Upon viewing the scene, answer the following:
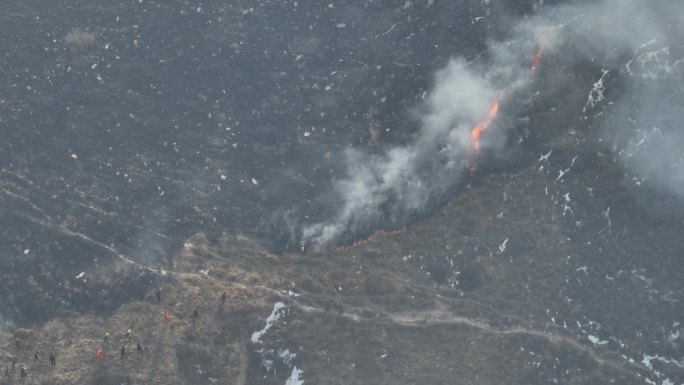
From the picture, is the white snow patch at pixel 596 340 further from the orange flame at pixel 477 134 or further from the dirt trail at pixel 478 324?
the orange flame at pixel 477 134

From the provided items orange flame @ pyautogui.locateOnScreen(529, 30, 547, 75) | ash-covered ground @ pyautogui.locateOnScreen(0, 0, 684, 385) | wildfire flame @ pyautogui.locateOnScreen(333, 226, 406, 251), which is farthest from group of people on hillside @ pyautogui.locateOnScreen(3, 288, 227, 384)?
orange flame @ pyautogui.locateOnScreen(529, 30, 547, 75)

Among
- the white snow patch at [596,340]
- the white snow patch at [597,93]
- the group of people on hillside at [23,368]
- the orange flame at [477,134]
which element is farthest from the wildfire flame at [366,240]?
the group of people on hillside at [23,368]

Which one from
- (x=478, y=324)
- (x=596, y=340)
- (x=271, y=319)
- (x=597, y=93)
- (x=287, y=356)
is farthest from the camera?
(x=597, y=93)

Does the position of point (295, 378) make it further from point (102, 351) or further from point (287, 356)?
point (102, 351)

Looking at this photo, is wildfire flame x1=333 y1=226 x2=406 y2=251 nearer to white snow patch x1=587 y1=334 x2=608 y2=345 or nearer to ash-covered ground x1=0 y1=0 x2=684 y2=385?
ash-covered ground x1=0 y1=0 x2=684 y2=385

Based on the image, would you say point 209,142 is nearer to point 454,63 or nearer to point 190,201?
point 190,201

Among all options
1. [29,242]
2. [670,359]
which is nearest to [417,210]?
[670,359]

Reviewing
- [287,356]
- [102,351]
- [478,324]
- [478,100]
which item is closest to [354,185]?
[478,100]
